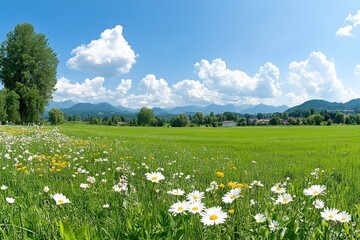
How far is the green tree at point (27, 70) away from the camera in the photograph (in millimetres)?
51656

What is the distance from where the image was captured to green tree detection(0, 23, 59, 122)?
51656 millimetres

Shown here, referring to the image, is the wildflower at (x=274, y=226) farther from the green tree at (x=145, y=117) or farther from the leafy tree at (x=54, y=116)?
the green tree at (x=145, y=117)

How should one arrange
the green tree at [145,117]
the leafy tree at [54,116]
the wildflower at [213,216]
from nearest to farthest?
the wildflower at [213,216]
the leafy tree at [54,116]
the green tree at [145,117]

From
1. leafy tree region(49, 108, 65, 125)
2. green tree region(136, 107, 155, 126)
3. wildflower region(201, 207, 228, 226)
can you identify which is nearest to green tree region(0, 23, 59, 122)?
leafy tree region(49, 108, 65, 125)

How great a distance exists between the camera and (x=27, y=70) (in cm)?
5325

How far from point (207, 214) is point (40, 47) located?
2400 inches

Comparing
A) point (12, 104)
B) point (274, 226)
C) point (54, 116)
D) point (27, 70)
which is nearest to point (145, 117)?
point (54, 116)

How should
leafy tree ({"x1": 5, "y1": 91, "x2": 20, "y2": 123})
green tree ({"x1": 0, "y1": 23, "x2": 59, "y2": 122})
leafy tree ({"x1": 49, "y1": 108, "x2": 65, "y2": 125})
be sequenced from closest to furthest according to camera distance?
leafy tree ({"x1": 5, "y1": 91, "x2": 20, "y2": 123})
green tree ({"x1": 0, "y1": 23, "x2": 59, "y2": 122})
leafy tree ({"x1": 49, "y1": 108, "x2": 65, "y2": 125})

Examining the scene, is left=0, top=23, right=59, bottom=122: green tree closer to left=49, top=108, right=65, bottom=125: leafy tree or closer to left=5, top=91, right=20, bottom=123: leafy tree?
left=5, top=91, right=20, bottom=123: leafy tree

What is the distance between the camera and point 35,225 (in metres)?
2.52

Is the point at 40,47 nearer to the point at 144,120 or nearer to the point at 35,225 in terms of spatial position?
the point at 35,225

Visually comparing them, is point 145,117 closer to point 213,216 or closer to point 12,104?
point 12,104

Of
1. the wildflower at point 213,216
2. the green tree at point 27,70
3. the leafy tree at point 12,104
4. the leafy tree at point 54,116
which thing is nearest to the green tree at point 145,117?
the leafy tree at point 54,116

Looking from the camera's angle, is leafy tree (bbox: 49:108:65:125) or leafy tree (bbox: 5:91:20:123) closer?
leafy tree (bbox: 5:91:20:123)
